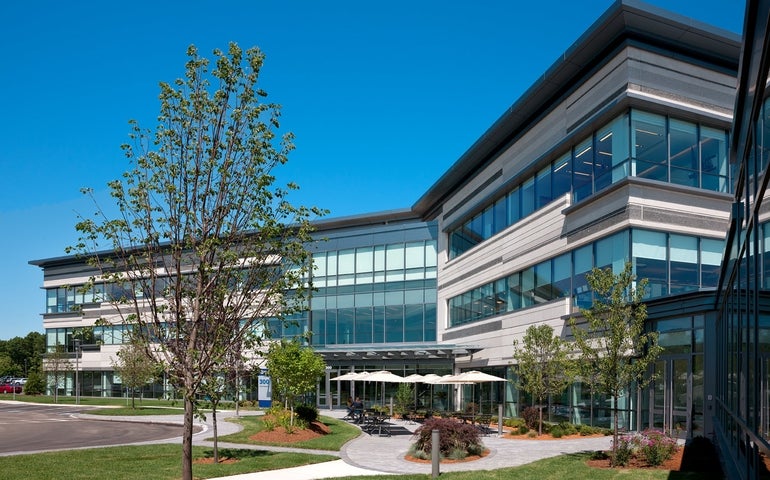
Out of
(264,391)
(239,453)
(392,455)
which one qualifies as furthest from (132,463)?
(264,391)

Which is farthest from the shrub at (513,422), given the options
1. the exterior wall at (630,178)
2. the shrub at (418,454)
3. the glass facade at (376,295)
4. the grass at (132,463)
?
the glass facade at (376,295)

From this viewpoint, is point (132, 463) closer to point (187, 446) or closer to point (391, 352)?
point (187, 446)

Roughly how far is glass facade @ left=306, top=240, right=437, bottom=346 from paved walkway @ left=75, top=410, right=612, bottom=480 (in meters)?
19.5

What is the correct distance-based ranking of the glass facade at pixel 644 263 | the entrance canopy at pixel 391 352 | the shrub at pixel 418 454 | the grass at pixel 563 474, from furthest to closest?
1. the entrance canopy at pixel 391 352
2. the glass facade at pixel 644 263
3. the shrub at pixel 418 454
4. the grass at pixel 563 474

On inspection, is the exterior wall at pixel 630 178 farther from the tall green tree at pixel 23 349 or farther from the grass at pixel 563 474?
the tall green tree at pixel 23 349

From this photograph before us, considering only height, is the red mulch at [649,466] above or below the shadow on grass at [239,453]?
above

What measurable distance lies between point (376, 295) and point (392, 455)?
29.8 m

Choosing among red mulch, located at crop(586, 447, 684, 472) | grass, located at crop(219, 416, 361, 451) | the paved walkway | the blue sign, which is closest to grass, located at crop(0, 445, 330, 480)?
the paved walkway

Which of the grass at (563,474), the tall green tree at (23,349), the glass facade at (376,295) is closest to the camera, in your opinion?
the grass at (563,474)

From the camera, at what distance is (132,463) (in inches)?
774

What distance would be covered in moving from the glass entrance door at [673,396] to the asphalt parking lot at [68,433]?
59.6 ft

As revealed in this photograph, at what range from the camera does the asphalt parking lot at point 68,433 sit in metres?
25.6

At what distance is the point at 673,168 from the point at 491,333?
1505 centimetres

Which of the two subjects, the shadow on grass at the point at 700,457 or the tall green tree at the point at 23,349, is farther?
the tall green tree at the point at 23,349
